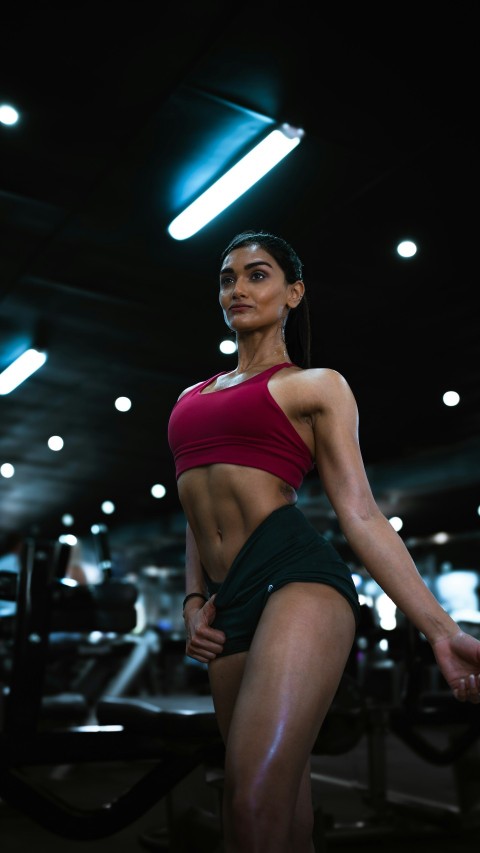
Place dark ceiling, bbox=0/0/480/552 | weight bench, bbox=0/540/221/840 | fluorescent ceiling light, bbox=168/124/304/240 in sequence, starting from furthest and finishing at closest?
fluorescent ceiling light, bbox=168/124/304/240 → dark ceiling, bbox=0/0/480/552 → weight bench, bbox=0/540/221/840

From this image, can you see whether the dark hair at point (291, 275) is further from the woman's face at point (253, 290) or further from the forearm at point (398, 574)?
the forearm at point (398, 574)

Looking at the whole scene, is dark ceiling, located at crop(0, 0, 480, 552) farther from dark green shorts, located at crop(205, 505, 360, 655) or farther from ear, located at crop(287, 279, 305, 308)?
dark green shorts, located at crop(205, 505, 360, 655)

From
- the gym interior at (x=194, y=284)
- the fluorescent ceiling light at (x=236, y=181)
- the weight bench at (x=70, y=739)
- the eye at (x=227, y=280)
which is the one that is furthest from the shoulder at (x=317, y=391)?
the fluorescent ceiling light at (x=236, y=181)

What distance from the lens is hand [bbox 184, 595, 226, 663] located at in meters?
1.45

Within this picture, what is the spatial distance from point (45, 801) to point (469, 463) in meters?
7.99

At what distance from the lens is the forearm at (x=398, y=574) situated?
4.33ft

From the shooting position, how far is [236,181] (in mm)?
4441

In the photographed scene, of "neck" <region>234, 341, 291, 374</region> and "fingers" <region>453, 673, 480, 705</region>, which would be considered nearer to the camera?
"fingers" <region>453, 673, 480, 705</region>

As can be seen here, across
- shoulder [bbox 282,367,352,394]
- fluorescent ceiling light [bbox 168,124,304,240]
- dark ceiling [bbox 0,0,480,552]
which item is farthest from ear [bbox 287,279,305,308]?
fluorescent ceiling light [bbox 168,124,304,240]

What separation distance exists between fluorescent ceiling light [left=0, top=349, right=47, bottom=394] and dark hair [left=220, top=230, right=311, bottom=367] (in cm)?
558

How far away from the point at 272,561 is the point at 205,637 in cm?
19

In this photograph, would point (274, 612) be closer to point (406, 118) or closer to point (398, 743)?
point (406, 118)

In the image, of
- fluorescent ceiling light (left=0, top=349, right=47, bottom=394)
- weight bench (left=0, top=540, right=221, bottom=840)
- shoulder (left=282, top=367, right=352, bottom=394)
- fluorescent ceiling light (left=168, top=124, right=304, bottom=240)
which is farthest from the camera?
fluorescent ceiling light (left=0, top=349, right=47, bottom=394)

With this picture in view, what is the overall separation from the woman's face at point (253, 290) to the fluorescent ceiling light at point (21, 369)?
5.63m
